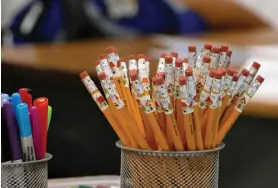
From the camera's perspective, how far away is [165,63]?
0.49m

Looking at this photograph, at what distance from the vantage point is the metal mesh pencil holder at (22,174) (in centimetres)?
48

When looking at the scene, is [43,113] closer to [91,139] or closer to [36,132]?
[36,132]

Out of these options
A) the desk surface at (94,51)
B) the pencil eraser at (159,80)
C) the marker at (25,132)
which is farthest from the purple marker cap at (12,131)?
the desk surface at (94,51)

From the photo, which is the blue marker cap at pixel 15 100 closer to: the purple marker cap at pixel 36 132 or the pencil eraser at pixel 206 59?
the purple marker cap at pixel 36 132

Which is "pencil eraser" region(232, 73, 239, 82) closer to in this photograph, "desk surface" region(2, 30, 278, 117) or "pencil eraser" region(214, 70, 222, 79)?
"pencil eraser" region(214, 70, 222, 79)

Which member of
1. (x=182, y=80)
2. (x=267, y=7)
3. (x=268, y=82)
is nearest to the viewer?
(x=182, y=80)

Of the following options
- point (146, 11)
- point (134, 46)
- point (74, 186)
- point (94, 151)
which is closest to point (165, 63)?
point (74, 186)

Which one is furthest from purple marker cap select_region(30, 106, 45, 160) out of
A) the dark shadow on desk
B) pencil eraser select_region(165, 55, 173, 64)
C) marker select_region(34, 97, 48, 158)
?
the dark shadow on desk

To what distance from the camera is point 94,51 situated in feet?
4.39

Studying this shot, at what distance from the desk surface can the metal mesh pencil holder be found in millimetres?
428

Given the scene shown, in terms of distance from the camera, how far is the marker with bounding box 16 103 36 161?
1.57 ft

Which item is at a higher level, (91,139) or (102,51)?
(102,51)

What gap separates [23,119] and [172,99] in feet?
0.38

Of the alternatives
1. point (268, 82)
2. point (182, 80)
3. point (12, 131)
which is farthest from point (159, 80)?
point (268, 82)
